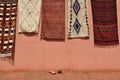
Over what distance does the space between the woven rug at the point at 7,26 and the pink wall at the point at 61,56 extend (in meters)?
0.18

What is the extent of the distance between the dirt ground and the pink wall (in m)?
0.17

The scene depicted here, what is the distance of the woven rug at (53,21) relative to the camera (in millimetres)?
6758

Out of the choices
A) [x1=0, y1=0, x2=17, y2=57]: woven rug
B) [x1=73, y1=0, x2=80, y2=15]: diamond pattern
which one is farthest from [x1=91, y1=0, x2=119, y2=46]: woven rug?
[x1=0, y1=0, x2=17, y2=57]: woven rug

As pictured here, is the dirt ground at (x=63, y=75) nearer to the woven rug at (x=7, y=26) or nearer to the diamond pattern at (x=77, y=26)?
the woven rug at (x=7, y=26)

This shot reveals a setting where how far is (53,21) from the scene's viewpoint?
677cm

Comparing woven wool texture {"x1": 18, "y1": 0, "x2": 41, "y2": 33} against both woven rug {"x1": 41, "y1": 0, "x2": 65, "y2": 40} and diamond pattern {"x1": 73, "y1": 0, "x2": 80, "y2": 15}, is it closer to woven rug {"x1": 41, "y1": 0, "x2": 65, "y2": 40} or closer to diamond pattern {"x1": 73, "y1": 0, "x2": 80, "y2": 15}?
woven rug {"x1": 41, "y1": 0, "x2": 65, "y2": 40}

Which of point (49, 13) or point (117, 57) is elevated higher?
point (49, 13)

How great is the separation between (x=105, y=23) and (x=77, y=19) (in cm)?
81

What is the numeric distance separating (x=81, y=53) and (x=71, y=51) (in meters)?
0.29

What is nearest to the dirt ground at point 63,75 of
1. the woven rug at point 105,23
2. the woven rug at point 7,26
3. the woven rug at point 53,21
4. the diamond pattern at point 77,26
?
the woven rug at point 7,26

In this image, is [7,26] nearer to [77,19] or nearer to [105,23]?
[77,19]

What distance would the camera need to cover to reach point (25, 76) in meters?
6.20

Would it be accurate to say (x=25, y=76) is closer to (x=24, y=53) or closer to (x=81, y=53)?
(x=24, y=53)

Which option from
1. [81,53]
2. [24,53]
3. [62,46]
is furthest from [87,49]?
[24,53]
